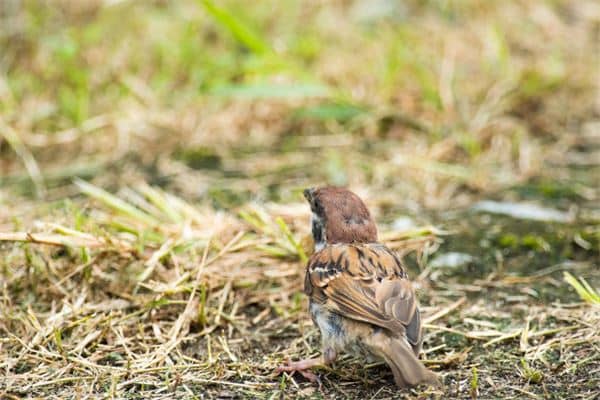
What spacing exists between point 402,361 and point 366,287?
0.43 m

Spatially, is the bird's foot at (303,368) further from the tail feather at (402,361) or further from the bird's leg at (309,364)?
the tail feather at (402,361)

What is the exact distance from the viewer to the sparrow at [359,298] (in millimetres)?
3137

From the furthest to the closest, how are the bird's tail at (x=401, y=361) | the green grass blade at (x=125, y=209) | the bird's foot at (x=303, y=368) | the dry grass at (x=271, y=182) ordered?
1. the green grass blade at (x=125, y=209)
2. the dry grass at (x=271, y=182)
3. the bird's foot at (x=303, y=368)
4. the bird's tail at (x=401, y=361)

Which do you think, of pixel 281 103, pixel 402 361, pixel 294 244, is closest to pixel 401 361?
pixel 402 361

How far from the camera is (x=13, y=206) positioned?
17.2 ft

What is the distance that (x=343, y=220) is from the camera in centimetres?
384

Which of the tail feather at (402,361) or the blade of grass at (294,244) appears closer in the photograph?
the tail feather at (402,361)

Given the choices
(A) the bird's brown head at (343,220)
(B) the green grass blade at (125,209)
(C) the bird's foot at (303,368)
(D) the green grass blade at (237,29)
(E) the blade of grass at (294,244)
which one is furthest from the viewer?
(D) the green grass blade at (237,29)

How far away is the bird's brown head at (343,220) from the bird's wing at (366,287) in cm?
7

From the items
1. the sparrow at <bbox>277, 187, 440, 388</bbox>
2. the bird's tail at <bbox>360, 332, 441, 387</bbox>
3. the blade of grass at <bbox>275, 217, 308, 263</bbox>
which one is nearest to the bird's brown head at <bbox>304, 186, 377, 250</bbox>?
the sparrow at <bbox>277, 187, 440, 388</bbox>

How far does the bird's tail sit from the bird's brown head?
28.9 inches

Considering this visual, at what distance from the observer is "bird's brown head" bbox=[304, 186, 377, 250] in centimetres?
383

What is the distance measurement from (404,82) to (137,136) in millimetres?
2075

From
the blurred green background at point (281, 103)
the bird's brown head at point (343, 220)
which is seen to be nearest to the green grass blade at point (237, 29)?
the blurred green background at point (281, 103)
